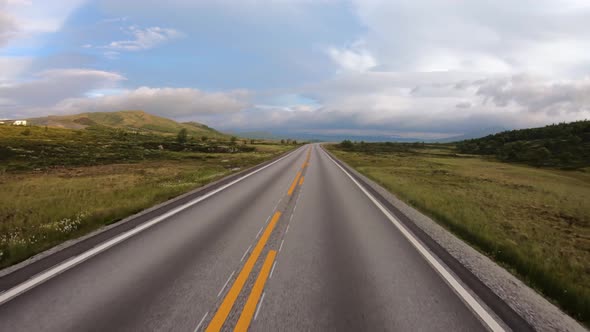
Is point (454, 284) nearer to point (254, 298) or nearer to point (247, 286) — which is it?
point (254, 298)

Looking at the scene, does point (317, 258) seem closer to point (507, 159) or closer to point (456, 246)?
point (456, 246)

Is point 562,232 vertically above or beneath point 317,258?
beneath

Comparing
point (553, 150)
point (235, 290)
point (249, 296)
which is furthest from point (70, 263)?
point (553, 150)

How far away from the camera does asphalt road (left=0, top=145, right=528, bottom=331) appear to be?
10.5 ft

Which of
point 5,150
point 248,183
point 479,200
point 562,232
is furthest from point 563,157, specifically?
point 5,150

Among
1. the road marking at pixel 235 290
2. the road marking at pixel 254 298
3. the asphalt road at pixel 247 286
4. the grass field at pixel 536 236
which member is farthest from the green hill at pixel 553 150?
the road marking at pixel 254 298

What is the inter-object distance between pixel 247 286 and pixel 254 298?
35 centimetres

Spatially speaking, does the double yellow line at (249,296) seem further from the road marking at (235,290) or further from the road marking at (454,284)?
the road marking at (454,284)

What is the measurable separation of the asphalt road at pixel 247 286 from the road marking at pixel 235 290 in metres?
0.02

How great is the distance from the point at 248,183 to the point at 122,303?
10.7m

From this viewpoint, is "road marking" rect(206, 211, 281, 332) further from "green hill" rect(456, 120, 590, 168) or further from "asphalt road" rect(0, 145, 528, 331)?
"green hill" rect(456, 120, 590, 168)

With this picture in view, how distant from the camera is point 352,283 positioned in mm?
4148

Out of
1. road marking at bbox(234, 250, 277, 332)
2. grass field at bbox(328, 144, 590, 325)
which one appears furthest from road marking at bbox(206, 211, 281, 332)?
grass field at bbox(328, 144, 590, 325)

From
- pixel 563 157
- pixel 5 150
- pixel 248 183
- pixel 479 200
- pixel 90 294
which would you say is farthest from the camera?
pixel 563 157
